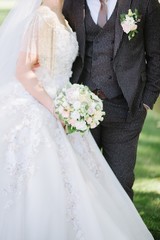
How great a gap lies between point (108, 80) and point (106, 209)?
2.79ft

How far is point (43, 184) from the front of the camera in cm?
416

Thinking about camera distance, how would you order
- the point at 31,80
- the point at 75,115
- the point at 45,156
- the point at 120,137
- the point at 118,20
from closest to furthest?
1. the point at 75,115
2. the point at 45,156
3. the point at 31,80
4. the point at 118,20
5. the point at 120,137

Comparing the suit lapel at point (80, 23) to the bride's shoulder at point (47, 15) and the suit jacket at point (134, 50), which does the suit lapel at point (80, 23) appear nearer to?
the suit jacket at point (134, 50)

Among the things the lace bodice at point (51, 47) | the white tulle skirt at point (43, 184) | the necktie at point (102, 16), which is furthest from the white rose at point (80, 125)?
the necktie at point (102, 16)

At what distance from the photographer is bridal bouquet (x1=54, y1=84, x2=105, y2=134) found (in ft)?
13.5

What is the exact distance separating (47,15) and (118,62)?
0.56m

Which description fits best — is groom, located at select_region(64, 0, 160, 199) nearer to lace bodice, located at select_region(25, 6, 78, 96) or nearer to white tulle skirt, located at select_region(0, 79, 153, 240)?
lace bodice, located at select_region(25, 6, 78, 96)

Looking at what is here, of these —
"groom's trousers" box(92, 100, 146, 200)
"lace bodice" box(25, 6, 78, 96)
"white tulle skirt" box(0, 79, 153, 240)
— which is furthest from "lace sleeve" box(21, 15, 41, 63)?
"groom's trousers" box(92, 100, 146, 200)

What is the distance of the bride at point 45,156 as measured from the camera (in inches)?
162

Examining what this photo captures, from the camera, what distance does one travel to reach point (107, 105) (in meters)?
4.68

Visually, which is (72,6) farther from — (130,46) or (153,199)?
(153,199)

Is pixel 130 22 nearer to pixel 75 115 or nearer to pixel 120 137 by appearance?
pixel 75 115

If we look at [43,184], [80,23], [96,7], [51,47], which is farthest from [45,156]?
[96,7]

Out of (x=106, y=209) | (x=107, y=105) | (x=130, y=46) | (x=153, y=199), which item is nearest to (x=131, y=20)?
(x=130, y=46)
